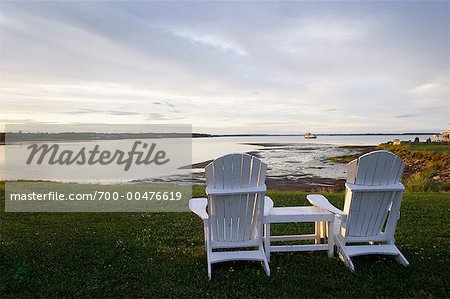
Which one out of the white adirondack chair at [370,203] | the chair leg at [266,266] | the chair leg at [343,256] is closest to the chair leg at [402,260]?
the white adirondack chair at [370,203]

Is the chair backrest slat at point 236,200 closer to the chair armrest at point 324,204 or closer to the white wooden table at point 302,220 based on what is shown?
the white wooden table at point 302,220

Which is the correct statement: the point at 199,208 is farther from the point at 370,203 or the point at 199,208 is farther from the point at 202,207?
the point at 370,203

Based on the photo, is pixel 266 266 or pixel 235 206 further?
pixel 235 206

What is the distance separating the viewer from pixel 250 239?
12.3 feet

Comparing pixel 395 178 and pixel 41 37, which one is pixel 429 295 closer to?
pixel 395 178

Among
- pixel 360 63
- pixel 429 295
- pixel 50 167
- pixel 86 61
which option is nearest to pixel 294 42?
pixel 360 63

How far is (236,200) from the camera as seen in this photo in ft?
11.7

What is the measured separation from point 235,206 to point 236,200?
0.07 m

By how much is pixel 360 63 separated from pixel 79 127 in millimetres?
12197

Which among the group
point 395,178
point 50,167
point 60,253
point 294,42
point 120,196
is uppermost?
point 294,42

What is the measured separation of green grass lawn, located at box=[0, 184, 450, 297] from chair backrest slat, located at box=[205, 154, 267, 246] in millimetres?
376

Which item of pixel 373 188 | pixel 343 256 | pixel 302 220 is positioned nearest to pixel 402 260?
pixel 343 256

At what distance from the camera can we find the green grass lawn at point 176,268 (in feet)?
10.3

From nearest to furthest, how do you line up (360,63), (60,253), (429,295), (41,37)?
(429,295) < (60,253) < (41,37) < (360,63)
